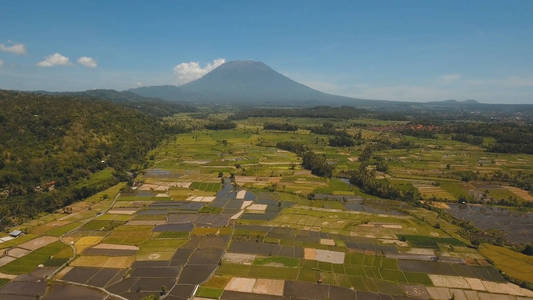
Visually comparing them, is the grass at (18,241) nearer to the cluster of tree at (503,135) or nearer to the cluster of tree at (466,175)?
the cluster of tree at (466,175)

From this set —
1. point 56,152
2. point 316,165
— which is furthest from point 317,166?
point 56,152

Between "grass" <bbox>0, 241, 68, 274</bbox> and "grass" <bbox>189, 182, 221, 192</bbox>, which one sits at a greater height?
"grass" <bbox>189, 182, 221, 192</bbox>

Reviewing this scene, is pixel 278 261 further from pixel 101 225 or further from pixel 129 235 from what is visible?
pixel 101 225

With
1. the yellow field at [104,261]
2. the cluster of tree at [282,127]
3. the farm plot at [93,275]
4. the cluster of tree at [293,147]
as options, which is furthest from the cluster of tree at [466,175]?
the cluster of tree at [282,127]

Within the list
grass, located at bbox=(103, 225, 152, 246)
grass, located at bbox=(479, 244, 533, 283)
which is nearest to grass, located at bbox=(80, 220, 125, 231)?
grass, located at bbox=(103, 225, 152, 246)

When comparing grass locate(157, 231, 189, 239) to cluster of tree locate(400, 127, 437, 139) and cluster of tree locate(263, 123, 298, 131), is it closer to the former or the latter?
cluster of tree locate(263, 123, 298, 131)

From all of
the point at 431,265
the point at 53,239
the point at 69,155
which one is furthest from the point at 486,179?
the point at 69,155
